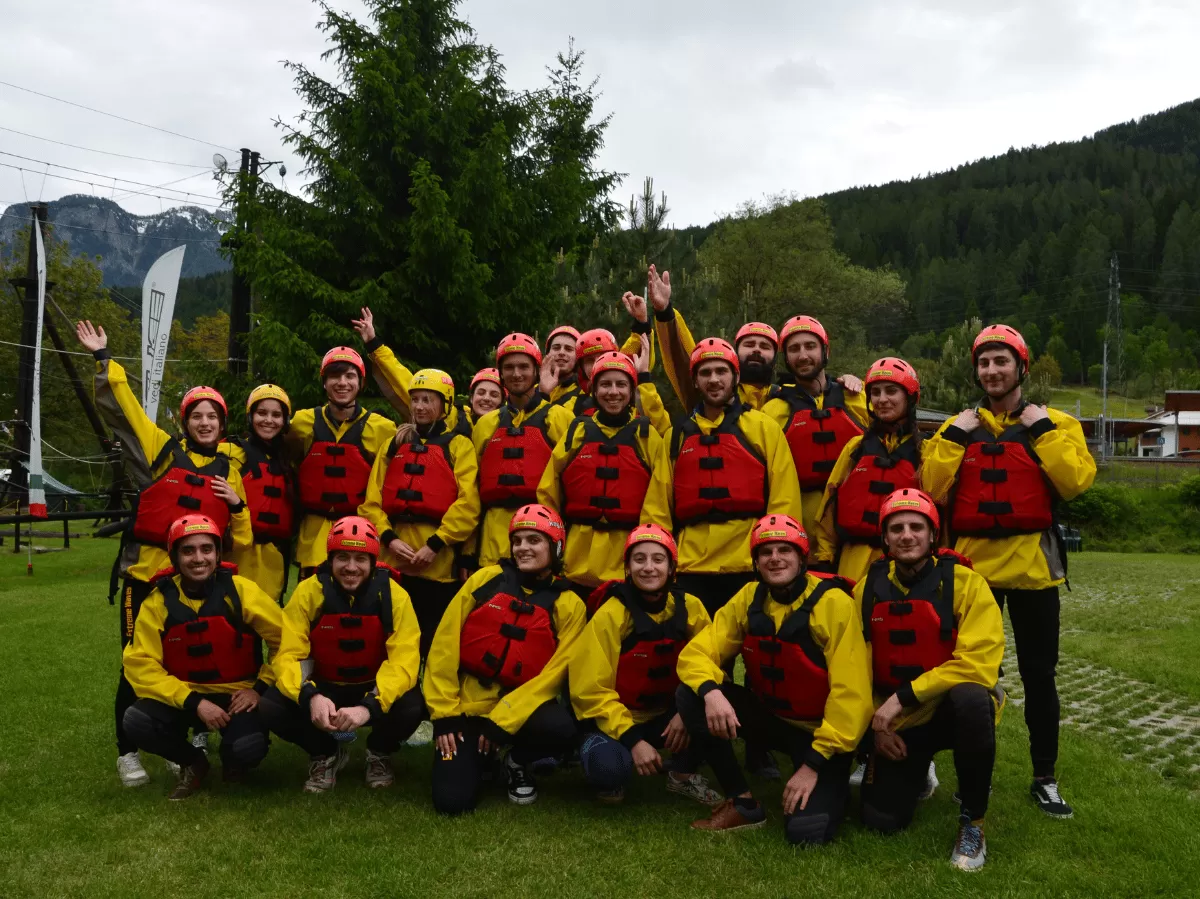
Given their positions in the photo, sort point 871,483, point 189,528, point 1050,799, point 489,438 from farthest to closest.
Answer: point 489,438
point 189,528
point 871,483
point 1050,799

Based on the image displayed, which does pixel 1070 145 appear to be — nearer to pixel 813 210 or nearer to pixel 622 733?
pixel 813 210

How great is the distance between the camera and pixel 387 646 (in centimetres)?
582

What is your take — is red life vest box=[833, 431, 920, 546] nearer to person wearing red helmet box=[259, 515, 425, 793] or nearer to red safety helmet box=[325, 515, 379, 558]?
person wearing red helmet box=[259, 515, 425, 793]

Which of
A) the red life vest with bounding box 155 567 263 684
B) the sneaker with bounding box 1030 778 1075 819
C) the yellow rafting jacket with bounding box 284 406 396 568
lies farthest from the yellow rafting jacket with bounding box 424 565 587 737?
the sneaker with bounding box 1030 778 1075 819

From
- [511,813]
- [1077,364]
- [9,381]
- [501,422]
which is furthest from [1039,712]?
[1077,364]

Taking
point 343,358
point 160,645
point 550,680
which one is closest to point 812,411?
point 550,680

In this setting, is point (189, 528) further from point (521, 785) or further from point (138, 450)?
point (521, 785)

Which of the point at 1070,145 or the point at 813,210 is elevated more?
the point at 1070,145

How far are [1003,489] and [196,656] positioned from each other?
16.6ft

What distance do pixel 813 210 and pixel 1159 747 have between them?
157 feet

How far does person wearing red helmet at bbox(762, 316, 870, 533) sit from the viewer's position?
6.07 m

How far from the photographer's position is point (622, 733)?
17.7ft

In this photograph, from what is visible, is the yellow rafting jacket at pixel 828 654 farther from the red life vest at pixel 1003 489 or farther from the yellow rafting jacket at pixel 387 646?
the yellow rafting jacket at pixel 387 646

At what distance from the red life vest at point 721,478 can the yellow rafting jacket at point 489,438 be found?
3.39 ft
